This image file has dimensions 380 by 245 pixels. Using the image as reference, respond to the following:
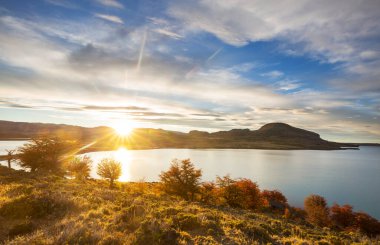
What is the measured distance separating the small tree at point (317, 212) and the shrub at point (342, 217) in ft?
6.24

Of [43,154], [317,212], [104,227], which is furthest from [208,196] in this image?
[104,227]

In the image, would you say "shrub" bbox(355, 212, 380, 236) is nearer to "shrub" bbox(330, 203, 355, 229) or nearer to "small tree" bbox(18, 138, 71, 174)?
"shrub" bbox(330, 203, 355, 229)

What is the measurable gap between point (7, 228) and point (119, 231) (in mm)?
5269

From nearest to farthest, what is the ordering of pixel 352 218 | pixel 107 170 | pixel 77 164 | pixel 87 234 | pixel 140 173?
pixel 87 234 < pixel 107 170 < pixel 352 218 < pixel 77 164 < pixel 140 173

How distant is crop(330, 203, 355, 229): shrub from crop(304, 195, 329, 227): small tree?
190 centimetres

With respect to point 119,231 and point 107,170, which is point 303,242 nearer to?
point 119,231

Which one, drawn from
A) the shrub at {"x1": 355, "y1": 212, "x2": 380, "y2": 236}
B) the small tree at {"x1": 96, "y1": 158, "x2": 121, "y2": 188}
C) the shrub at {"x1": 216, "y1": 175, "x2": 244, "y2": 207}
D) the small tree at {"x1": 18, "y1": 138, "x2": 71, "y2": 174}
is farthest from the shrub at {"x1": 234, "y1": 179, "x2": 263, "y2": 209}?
the small tree at {"x1": 18, "y1": 138, "x2": 71, "y2": 174}

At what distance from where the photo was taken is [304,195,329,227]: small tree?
55969 mm

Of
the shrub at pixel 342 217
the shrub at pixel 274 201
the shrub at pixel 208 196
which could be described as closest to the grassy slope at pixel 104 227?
the shrub at pixel 208 196

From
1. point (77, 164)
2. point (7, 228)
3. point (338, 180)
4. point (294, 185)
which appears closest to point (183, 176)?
→ point (77, 164)

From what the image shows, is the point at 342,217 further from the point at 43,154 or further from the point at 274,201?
the point at 43,154

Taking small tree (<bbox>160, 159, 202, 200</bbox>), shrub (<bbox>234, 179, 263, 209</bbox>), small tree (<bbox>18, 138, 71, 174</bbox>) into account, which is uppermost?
small tree (<bbox>18, 138, 71, 174</bbox>)

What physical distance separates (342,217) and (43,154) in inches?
2980

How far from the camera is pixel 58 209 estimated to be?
46.7 feet
